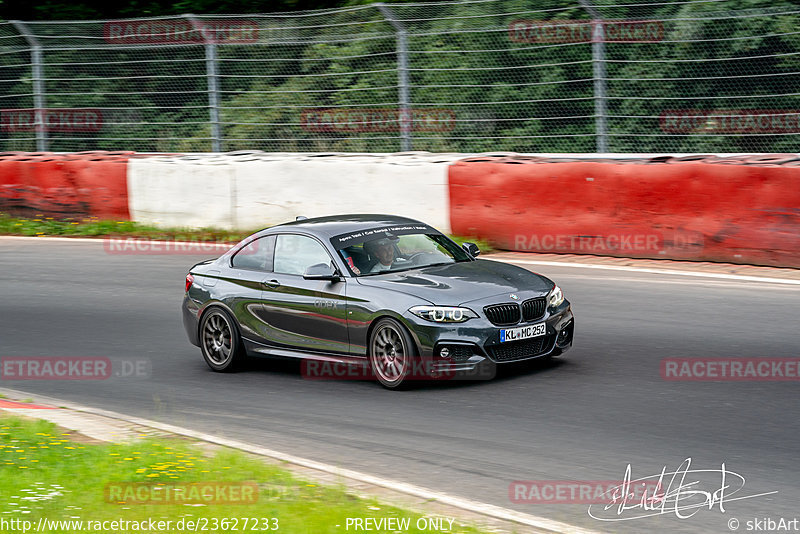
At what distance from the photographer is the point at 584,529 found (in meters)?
5.66

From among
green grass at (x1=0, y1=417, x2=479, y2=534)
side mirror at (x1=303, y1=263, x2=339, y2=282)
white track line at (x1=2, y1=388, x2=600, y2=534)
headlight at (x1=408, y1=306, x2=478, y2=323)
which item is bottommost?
white track line at (x1=2, y1=388, x2=600, y2=534)

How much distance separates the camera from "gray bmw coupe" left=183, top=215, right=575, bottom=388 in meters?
8.77

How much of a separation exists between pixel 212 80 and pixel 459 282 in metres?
11.0

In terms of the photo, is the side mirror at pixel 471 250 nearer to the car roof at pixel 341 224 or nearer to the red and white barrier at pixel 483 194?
the car roof at pixel 341 224

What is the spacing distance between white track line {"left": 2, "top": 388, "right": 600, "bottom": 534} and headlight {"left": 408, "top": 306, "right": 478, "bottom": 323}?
183cm

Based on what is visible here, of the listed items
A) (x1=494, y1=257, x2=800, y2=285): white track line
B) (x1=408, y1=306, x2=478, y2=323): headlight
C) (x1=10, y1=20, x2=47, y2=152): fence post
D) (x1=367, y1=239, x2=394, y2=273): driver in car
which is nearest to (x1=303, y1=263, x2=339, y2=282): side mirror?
(x1=367, y1=239, x2=394, y2=273): driver in car

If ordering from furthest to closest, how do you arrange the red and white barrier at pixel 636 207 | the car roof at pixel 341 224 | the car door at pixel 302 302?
the red and white barrier at pixel 636 207
the car roof at pixel 341 224
the car door at pixel 302 302

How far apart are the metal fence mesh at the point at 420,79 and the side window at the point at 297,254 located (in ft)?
22.3

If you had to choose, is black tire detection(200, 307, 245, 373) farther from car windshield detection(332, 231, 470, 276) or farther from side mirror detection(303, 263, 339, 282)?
car windshield detection(332, 231, 470, 276)

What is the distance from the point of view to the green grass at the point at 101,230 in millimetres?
17531

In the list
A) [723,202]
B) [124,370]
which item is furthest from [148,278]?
[723,202]

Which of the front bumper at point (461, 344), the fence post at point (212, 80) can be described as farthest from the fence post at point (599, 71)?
the front bumper at point (461, 344)

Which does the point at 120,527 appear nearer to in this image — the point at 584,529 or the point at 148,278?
the point at 584,529

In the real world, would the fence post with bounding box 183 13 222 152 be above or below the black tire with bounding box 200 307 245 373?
above
